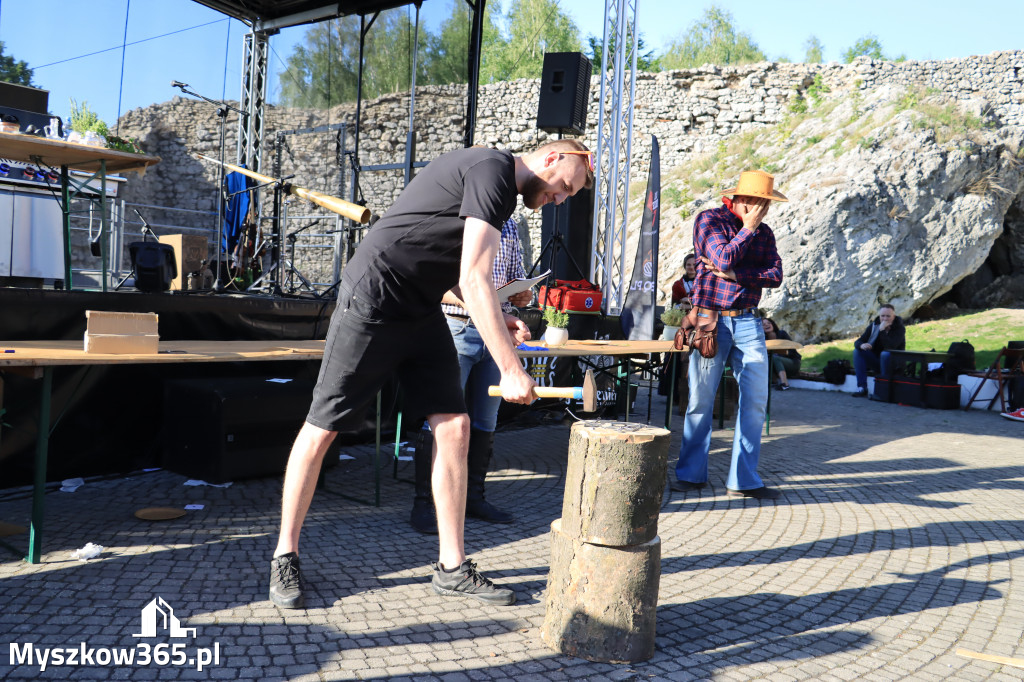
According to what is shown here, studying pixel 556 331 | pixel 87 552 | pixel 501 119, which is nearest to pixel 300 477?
pixel 87 552

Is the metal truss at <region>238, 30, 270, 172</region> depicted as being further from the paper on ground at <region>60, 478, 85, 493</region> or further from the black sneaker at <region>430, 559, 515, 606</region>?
the black sneaker at <region>430, 559, 515, 606</region>

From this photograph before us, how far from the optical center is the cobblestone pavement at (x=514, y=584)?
2.51 meters

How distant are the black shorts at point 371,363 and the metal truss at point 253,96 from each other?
9.00 m

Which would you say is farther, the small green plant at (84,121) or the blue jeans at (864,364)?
the blue jeans at (864,364)

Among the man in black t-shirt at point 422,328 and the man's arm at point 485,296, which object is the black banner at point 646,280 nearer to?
the man in black t-shirt at point 422,328

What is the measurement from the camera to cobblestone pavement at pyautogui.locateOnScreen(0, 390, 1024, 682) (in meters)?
2.51

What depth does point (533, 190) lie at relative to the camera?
275 cm

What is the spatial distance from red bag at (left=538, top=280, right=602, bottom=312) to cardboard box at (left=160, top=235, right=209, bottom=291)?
20.4ft

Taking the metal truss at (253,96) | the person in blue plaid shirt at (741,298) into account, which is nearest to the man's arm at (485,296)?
the person in blue plaid shirt at (741,298)

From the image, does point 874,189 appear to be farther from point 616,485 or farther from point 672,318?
point 616,485

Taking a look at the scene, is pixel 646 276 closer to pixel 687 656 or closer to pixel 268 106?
pixel 268 106

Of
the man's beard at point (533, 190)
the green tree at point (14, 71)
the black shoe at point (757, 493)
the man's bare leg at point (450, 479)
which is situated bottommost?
the black shoe at point (757, 493)

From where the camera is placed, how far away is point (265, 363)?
5.46 meters

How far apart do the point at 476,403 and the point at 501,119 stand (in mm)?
21225
